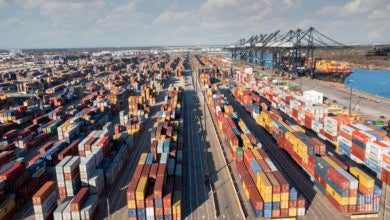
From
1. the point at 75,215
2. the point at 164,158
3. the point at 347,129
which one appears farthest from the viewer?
the point at 347,129

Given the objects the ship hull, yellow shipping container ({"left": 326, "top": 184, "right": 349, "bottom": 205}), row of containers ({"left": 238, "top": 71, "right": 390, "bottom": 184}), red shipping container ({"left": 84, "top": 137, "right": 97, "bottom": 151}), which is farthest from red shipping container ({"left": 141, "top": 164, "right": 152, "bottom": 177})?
the ship hull

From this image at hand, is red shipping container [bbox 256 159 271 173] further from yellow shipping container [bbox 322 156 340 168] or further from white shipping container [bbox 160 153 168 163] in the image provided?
white shipping container [bbox 160 153 168 163]

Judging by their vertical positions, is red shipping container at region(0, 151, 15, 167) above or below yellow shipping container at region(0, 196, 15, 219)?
above

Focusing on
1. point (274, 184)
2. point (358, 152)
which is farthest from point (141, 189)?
point (358, 152)

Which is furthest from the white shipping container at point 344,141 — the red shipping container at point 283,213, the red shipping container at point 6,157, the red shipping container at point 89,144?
the red shipping container at point 6,157

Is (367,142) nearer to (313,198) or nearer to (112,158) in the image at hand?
(313,198)

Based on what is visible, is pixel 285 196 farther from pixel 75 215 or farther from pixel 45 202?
pixel 45 202
